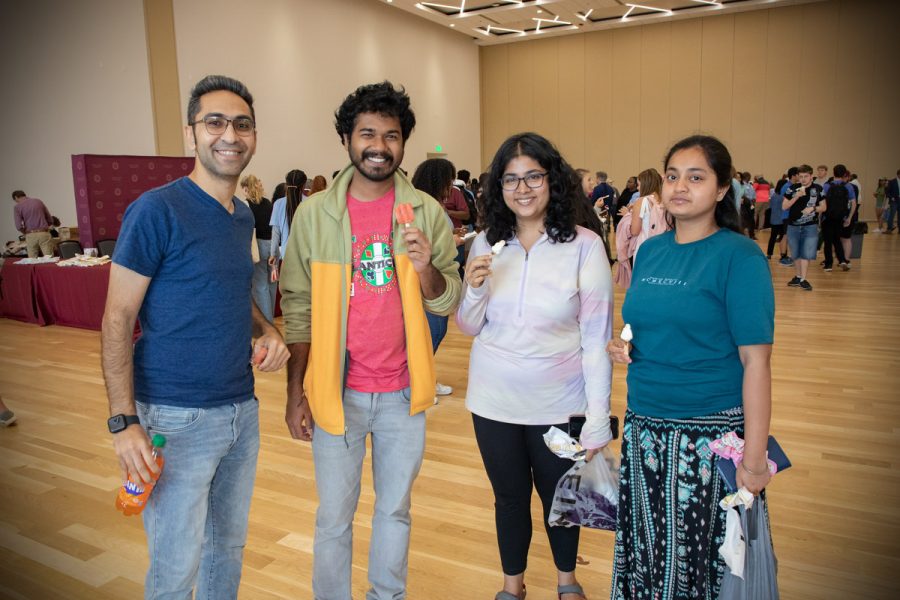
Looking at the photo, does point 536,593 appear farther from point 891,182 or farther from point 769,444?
point 891,182

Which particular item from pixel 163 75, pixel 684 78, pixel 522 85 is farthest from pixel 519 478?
pixel 522 85

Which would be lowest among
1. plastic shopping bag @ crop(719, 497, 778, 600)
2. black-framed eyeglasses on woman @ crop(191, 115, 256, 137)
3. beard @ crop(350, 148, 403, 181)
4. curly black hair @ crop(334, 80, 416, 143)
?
plastic shopping bag @ crop(719, 497, 778, 600)

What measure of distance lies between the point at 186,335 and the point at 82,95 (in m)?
11.5

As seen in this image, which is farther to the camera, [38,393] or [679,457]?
[38,393]

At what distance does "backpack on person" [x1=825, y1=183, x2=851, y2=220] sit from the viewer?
34.6ft

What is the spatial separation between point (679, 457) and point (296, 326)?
49.2 inches

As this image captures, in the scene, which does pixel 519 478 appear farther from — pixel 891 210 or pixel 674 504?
pixel 891 210

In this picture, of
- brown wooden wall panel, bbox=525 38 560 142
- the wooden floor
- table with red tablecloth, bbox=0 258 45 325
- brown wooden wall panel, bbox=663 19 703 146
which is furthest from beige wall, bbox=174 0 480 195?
the wooden floor

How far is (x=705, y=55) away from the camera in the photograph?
20.0m

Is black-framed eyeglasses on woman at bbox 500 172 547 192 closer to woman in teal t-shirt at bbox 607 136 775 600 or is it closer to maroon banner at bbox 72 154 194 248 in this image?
woman in teal t-shirt at bbox 607 136 775 600

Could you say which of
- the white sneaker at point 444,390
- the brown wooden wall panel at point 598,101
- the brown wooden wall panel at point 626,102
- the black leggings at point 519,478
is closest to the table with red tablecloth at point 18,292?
the white sneaker at point 444,390

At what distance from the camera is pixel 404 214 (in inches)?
75.7

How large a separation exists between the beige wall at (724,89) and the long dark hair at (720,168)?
1941cm

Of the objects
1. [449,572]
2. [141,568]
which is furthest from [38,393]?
[449,572]
